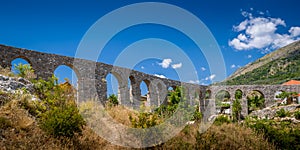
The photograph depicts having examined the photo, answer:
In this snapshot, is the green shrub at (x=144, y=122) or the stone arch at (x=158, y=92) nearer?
the green shrub at (x=144, y=122)

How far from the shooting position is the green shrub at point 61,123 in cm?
463

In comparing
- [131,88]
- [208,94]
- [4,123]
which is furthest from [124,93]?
[208,94]

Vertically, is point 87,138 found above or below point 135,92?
below

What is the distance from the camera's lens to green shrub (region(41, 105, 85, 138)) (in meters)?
4.63

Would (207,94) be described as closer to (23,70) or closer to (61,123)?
(23,70)

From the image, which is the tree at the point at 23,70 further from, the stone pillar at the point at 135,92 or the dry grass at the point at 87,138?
the stone pillar at the point at 135,92

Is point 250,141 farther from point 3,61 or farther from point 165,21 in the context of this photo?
point 3,61

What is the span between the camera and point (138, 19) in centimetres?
815

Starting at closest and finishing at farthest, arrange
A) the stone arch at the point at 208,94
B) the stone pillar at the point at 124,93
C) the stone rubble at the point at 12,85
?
the stone rubble at the point at 12,85 → the stone pillar at the point at 124,93 → the stone arch at the point at 208,94

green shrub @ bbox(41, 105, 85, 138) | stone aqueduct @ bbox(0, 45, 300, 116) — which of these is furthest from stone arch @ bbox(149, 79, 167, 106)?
green shrub @ bbox(41, 105, 85, 138)

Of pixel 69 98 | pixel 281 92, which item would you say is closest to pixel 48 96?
pixel 69 98

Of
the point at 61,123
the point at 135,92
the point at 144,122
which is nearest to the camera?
the point at 61,123

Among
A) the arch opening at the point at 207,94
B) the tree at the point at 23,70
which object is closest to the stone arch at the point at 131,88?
the tree at the point at 23,70

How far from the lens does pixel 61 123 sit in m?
4.66
